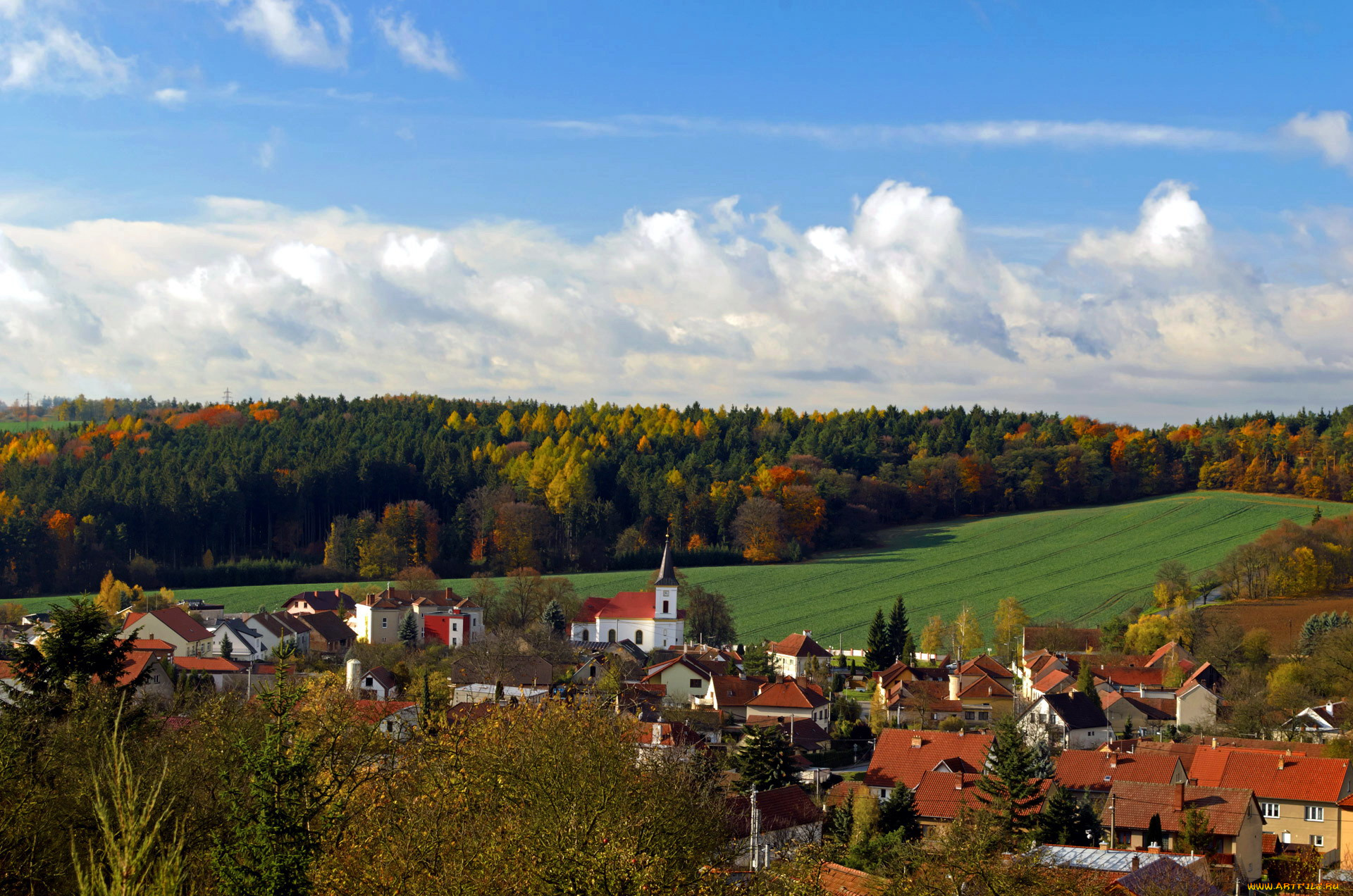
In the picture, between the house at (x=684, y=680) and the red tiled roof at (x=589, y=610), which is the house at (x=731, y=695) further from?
the red tiled roof at (x=589, y=610)

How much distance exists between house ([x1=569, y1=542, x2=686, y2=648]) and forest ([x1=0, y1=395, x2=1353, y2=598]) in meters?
20.4

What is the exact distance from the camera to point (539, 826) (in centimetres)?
1531

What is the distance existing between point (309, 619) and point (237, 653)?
589 centimetres

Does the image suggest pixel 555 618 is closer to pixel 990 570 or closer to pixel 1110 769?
pixel 990 570

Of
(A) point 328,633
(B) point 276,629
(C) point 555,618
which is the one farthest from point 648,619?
(B) point 276,629

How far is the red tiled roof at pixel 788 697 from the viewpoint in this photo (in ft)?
165

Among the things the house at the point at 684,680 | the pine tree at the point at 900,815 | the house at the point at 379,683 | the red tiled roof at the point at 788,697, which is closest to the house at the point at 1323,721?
the red tiled roof at the point at 788,697

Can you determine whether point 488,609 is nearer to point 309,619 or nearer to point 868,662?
point 309,619

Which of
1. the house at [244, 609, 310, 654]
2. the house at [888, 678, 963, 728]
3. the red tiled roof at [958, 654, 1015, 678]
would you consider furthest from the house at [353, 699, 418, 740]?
the red tiled roof at [958, 654, 1015, 678]

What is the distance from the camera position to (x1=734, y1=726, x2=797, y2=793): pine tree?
35.9m

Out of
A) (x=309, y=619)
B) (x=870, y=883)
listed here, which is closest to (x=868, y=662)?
(x=309, y=619)

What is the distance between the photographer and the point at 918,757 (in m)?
39.0

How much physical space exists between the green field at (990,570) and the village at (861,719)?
5.85 metres

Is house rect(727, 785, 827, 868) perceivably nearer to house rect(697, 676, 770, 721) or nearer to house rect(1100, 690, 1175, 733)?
house rect(697, 676, 770, 721)
